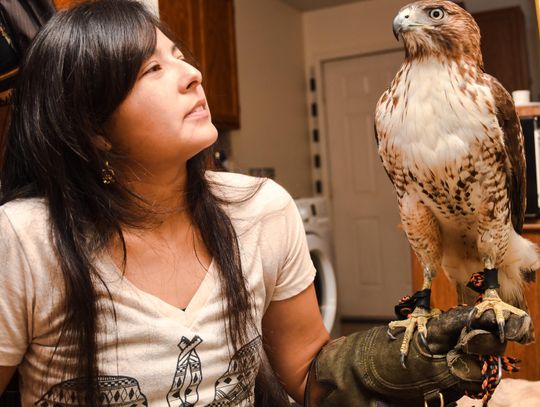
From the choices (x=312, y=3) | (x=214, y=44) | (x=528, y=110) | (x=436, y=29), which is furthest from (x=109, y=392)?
(x=312, y=3)

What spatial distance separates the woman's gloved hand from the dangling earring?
0.46 meters

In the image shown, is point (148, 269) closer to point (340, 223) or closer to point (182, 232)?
point (182, 232)

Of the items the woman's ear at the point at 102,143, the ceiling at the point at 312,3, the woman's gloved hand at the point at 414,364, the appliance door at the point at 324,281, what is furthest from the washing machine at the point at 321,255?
the woman's ear at the point at 102,143

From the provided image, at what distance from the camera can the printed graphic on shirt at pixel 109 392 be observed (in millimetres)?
859

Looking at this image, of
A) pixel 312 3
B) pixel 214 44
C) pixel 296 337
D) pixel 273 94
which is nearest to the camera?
pixel 296 337

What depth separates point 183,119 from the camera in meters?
0.87

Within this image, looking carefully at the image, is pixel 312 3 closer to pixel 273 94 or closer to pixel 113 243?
pixel 273 94

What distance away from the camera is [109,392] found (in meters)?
0.86

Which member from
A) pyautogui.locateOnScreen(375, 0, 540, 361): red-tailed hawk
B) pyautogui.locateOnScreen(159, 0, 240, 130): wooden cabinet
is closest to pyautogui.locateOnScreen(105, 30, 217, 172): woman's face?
pyautogui.locateOnScreen(375, 0, 540, 361): red-tailed hawk

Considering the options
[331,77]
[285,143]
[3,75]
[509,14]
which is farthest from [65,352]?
[331,77]

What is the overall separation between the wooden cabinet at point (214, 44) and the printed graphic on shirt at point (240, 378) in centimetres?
221

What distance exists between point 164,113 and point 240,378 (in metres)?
0.45

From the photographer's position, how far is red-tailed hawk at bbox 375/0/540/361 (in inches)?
26.4

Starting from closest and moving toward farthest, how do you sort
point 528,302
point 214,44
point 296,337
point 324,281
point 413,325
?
point 413,325, point 296,337, point 528,302, point 324,281, point 214,44
